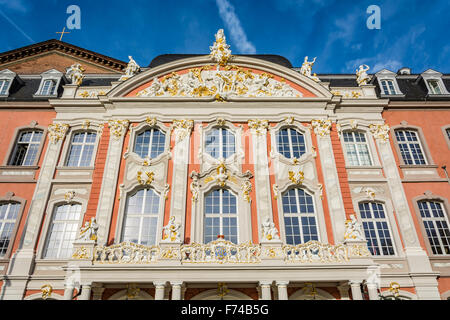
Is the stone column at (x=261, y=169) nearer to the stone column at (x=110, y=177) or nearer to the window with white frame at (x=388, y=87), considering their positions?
the stone column at (x=110, y=177)

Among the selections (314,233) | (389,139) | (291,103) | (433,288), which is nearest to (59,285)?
(314,233)

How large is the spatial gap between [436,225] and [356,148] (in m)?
4.83

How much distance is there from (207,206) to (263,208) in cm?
242

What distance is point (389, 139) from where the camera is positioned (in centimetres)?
1650

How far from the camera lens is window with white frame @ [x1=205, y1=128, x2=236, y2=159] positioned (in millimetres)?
15734

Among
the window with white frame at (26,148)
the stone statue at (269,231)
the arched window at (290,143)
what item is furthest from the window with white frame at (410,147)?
the window with white frame at (26,148)

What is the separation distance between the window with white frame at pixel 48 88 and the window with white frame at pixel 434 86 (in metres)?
21.2

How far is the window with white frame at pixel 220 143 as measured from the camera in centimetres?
1573

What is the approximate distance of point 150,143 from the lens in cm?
1608

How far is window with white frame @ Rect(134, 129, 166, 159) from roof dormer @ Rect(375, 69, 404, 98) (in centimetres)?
1251

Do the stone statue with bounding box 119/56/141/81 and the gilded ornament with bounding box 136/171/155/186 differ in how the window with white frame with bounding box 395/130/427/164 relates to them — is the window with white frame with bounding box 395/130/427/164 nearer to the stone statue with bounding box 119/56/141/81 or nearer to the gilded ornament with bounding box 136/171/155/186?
the gilded ornament with bounding box 136/171/155/186

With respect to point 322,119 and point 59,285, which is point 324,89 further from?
point 59,285

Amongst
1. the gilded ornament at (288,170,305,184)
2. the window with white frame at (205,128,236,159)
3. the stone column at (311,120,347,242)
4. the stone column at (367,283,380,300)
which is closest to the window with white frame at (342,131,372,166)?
the stone column at (311,120,347,242)

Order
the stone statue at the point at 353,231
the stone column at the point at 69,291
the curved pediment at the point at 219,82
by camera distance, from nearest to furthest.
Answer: the stone column at the point at 69,291, the stone statue at the point at 353,231, the curved pediment at the point at 219,82
